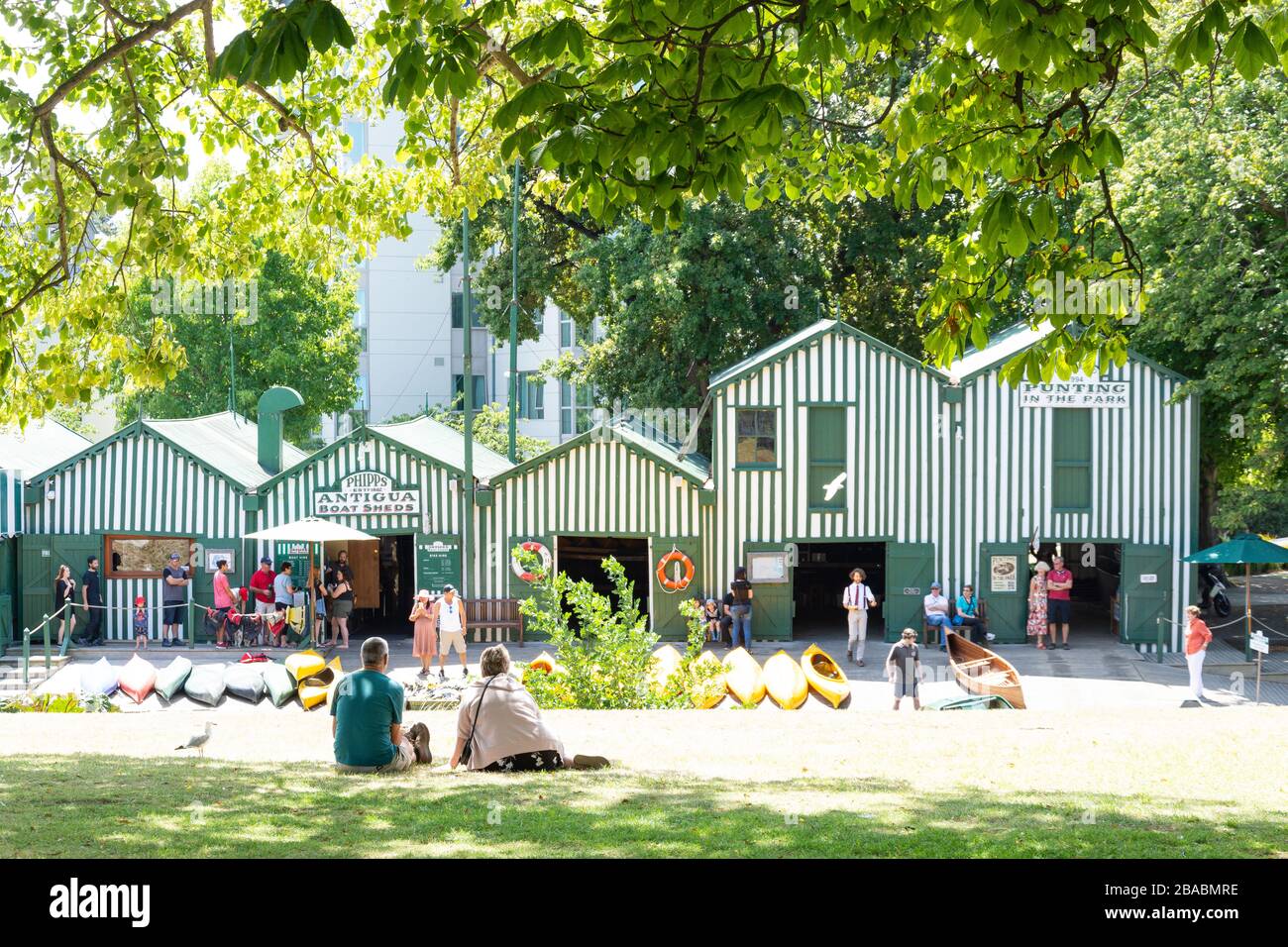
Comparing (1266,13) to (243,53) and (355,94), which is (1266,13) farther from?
(355,94)

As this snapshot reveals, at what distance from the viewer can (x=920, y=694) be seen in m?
17.5

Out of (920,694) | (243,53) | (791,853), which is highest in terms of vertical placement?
(243,53)

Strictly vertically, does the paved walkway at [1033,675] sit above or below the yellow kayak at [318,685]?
below

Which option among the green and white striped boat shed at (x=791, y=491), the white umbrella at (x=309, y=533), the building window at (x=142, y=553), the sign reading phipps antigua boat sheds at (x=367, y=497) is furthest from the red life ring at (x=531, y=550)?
the building window at (x=142, y=553)

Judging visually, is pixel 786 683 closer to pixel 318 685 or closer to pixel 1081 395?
pixel 318 685

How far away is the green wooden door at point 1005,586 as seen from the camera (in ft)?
79.8

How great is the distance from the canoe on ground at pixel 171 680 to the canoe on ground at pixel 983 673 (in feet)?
34.1

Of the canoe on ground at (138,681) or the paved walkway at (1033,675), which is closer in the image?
the canoe on ground at (138,681)

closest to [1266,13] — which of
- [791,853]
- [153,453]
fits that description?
[791,853]

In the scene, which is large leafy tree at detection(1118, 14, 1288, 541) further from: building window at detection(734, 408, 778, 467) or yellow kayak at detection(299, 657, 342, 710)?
yellow kayak at detection(299, 657, 342, 710)

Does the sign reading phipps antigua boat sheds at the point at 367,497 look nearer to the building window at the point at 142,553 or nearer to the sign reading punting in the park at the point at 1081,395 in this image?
the building window at the point at 142,553

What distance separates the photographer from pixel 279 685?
1788cm

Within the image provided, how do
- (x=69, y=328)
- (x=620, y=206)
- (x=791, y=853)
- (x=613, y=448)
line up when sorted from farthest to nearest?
1. (x=613, y=448)
2. (x=69, y=328)
3. (x=620, y=206)
4. (x=791, y=853)
